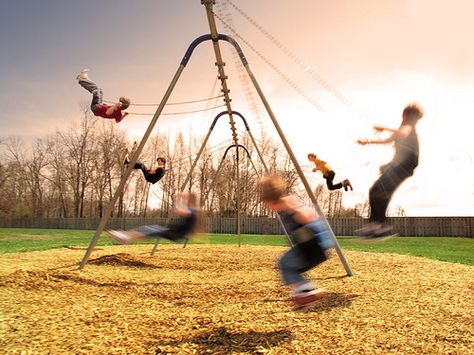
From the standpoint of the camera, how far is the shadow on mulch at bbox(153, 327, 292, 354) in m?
3.55

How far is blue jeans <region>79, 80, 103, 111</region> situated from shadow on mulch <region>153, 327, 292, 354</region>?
16.2ft

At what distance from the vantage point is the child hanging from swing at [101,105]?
7074 mm

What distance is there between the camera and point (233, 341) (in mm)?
3746

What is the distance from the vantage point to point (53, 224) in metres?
47.6

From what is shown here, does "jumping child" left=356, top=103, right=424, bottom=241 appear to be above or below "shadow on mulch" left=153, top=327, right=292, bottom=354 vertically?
above

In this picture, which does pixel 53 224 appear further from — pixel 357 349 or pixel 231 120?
pixel 357 349

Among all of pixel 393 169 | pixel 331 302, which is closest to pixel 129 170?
pixel 331 302

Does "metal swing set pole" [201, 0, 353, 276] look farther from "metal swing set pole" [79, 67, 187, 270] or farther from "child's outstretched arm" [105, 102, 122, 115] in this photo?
"child's outstretched arm" [105, 102, 122, 115]

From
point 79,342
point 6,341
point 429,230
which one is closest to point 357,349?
point 79,342

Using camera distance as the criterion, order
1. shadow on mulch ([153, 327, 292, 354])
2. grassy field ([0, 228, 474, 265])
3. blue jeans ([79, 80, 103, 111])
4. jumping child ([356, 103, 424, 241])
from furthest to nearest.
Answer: grassy field ([0, 228, 474, 265]), blue jeans ([79, 80, 103, 111]), jumping child ([356, 103, 424, 241]), shadow on mulch ([153, 327, 292, 354])

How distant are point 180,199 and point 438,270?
18.8 ft

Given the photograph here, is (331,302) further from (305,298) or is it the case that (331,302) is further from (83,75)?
(83,75)

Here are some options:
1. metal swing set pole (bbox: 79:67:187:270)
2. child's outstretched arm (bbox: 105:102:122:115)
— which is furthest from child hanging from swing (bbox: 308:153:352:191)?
child's outstretched arm (bbox: 105:102:122:115)

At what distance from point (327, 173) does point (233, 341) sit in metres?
4.21
